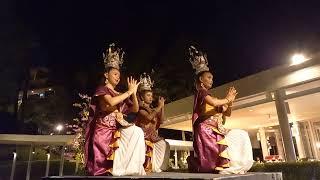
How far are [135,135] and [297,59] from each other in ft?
18.5

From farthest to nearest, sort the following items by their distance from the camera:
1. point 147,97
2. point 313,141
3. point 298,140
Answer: point 313,141 → point 298,140 → point 147,97

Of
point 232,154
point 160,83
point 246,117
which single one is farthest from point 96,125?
point 160,83

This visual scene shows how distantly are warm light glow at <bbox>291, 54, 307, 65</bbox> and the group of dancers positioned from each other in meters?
4.33

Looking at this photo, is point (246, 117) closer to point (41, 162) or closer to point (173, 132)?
point (173, 132)

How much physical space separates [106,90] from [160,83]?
1566 centimetres

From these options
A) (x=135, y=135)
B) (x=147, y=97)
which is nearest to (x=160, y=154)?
(x=147, y=97)

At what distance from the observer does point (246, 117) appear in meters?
12.5

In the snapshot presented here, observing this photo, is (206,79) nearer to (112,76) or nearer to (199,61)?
(199,61)

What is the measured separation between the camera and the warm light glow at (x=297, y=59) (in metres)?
7.58

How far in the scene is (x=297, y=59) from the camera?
25.3 ft

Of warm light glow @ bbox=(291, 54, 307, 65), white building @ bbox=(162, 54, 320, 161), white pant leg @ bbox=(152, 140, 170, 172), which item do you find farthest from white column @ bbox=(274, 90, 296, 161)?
white pant leg @ bbox=(152, 140, 170, 172)

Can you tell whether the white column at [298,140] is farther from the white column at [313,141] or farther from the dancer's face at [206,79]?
the dancer's face at [206,79]

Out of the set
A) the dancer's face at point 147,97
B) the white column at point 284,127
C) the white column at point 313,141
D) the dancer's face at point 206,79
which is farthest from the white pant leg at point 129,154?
the white column at point 313,141

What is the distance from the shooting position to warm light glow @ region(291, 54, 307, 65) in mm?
7584
